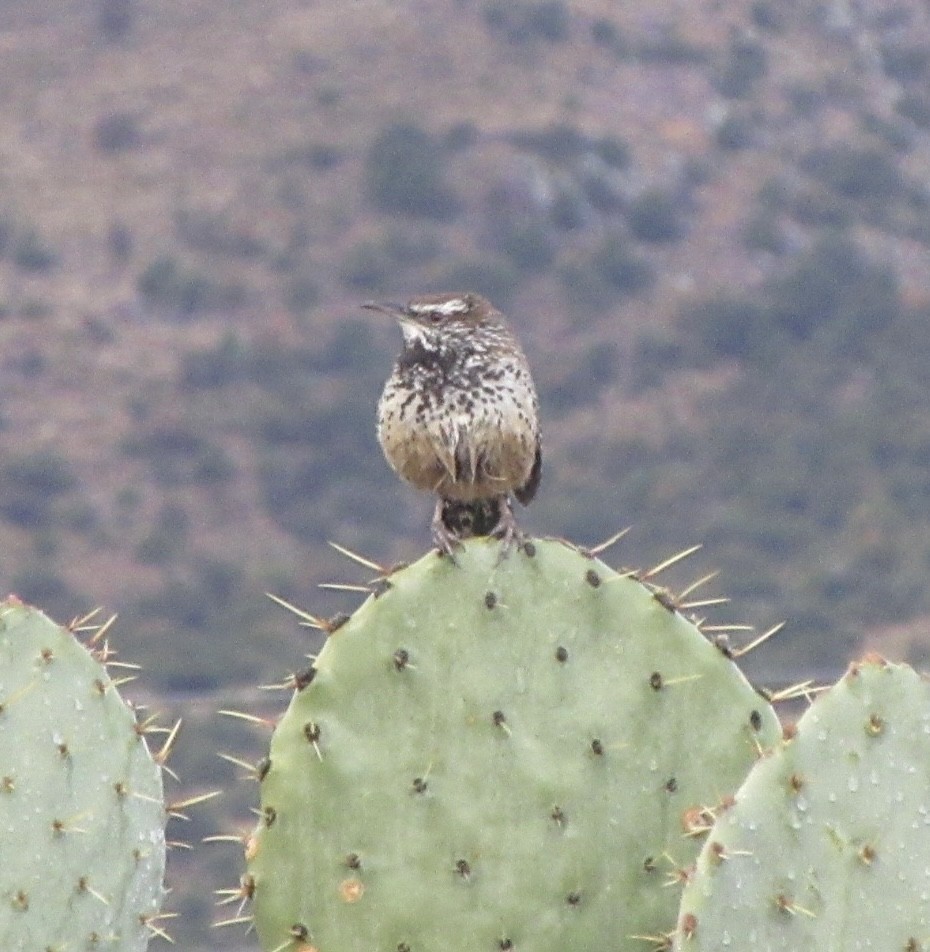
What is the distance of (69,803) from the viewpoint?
3.68m

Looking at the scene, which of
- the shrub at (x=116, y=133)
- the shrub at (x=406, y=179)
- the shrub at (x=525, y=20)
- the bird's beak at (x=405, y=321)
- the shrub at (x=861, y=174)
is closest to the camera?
the bird's beak at (x=405, y=321)

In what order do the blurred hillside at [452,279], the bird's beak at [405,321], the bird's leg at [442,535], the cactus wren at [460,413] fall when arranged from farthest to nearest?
the blurred hillside at [452,279] → the bird's beak at [405,321] → the cactus wren at [460,413] → the bird's leg at [442,535]

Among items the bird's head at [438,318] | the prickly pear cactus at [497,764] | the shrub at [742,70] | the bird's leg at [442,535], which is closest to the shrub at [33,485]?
the shrub at [742,70]

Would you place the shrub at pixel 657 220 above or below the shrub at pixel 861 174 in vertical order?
below

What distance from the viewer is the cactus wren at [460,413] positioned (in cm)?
492

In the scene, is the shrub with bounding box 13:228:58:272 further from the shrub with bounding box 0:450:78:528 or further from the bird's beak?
the bird's beak

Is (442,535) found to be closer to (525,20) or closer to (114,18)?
(525,20)

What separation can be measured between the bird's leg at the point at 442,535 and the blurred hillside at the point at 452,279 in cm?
1753

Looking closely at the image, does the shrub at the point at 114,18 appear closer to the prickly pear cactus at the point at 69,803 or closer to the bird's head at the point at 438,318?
the bird's head at the point at 438,318

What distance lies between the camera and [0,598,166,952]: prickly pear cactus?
3.66 m

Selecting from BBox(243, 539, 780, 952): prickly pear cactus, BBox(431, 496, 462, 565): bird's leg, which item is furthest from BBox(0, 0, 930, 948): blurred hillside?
BBox(243, 539, 780, 952): prickly pear cactus

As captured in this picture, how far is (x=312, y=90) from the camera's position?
42.7 metres

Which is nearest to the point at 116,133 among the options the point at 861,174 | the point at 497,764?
the point at 861,174

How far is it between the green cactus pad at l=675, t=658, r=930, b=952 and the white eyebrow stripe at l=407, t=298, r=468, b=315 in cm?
195
